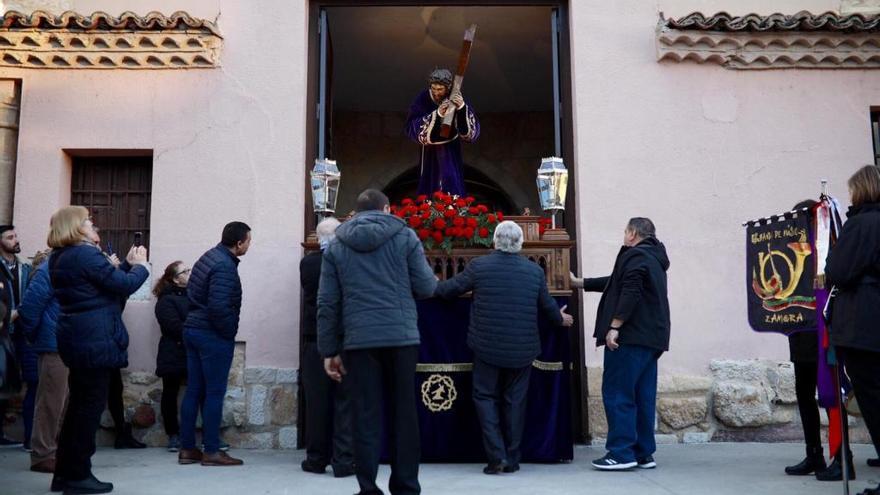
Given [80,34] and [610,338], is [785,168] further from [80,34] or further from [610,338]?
[80,34]

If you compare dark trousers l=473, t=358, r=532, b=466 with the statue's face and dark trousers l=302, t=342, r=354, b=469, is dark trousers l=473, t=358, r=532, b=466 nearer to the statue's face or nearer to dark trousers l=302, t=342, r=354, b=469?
dark trousers l=302, t=342, r=354, b=469

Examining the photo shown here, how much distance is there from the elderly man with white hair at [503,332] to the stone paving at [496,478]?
0.26 m

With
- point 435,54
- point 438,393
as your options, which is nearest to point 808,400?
point 438,393

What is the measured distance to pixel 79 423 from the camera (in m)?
4.72

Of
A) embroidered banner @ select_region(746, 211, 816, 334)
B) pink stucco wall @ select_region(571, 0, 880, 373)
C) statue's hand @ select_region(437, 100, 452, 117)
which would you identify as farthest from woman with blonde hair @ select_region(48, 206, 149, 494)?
pink stucco wall @ select_region(571, 0, 880, 373)

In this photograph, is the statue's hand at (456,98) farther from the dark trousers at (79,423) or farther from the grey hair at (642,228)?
the dark trousers at (79,423)

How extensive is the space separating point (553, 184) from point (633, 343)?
1.55 m

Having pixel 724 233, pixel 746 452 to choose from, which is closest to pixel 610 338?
pixel 746 452

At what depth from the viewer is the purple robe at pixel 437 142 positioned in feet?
24.9

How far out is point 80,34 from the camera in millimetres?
7297

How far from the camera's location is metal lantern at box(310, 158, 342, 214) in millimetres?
6688

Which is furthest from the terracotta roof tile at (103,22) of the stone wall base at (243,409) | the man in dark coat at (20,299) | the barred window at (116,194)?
the stone wall base at (243,409)

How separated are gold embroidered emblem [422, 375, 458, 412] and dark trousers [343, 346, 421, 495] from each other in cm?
156

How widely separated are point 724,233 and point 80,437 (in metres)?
5.23
